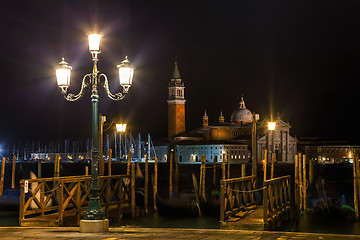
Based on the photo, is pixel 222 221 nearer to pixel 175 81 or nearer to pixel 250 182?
pixel 250 182

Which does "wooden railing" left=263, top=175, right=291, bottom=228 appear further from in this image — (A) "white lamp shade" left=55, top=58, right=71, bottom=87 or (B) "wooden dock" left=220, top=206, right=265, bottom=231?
(A) "white lamp shade" left=55, top=58, right=71, bottom=87

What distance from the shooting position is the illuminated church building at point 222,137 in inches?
3329

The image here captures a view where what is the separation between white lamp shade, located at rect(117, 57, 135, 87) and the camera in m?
11.8

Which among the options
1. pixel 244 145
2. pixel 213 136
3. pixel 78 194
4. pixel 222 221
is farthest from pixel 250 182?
pixel 213 136

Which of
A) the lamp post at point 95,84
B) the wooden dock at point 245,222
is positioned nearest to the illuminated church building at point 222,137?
the wooden dock at point 245,222

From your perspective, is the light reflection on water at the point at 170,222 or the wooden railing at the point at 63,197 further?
the light reflection on water at the point at 170,222

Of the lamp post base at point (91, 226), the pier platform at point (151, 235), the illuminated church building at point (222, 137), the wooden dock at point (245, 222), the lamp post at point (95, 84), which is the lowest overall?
the wooden dock at point (245, 222)

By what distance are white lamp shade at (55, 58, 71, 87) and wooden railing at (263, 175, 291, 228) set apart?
7.52m

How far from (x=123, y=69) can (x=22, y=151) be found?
124m

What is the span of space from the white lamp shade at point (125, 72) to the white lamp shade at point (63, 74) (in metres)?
1.12

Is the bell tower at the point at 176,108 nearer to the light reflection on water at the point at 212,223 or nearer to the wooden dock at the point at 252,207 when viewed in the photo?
the light reflection on water at the point at 212,223

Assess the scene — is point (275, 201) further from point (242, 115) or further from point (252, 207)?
point (242, 115)

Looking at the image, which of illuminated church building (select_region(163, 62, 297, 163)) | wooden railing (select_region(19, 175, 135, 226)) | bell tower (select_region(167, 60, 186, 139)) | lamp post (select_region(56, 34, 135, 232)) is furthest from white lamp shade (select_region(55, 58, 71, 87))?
bell tower (select_region(167, 60, 186, 139))

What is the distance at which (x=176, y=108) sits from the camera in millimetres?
93688
